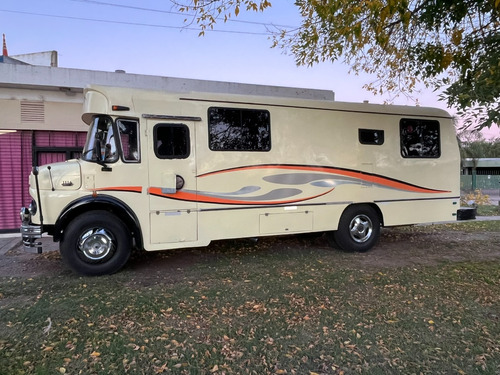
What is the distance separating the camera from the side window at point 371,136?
7226mm

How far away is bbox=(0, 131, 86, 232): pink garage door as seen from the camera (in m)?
9.62

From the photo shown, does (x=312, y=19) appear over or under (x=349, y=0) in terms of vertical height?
over

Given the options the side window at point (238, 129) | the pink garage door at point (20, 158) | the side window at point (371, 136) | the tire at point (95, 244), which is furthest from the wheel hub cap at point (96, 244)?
the side window at point (371, 136)

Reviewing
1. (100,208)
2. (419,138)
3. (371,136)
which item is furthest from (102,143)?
(419,138)

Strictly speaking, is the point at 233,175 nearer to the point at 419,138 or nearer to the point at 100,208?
the point at 100,208

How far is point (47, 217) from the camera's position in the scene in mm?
5469

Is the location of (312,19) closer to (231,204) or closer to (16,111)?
(231,204)

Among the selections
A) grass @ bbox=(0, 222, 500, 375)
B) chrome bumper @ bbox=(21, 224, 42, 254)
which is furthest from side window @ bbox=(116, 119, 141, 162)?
grass @ bbox=(0, 222, 500, 375)

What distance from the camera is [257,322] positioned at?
159 inches

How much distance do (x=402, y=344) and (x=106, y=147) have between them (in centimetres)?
470

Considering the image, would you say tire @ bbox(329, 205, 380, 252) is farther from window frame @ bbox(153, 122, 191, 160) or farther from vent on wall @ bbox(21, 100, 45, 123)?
vent on wall @ bbox(21, 100, 45, 123)

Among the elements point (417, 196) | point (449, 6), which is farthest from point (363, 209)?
point (449, 6)

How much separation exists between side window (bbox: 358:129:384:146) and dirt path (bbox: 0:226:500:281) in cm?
218

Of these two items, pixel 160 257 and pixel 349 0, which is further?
pixel 160 257
